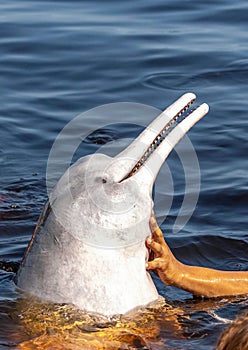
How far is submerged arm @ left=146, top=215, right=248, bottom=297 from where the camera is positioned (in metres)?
6.26

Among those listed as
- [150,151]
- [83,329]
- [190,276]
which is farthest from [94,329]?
[150,151]

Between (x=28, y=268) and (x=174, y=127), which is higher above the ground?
(x=174, y=127)

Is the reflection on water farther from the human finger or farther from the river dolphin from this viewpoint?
the human finger

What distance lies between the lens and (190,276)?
664 centimetres

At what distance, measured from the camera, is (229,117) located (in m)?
11.2

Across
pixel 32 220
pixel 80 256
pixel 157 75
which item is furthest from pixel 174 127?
pixel 157 75

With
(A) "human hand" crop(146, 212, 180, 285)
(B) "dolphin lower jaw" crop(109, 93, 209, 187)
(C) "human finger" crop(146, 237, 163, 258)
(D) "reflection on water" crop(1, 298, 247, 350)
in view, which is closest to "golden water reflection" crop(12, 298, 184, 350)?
(D) "reflection on water" crop(1, 298, 247, 350)

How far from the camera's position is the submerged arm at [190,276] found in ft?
20.5

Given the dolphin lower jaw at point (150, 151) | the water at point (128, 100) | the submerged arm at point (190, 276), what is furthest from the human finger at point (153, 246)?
the water at point (128, 100)

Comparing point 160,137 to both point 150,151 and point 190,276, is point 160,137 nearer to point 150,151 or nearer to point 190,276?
point 150,151

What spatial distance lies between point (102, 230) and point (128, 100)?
236 inches

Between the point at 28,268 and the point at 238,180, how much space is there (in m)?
3.65

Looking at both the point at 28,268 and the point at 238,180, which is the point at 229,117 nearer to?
the point at 238,180

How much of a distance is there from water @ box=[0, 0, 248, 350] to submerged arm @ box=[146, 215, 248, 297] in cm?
11
